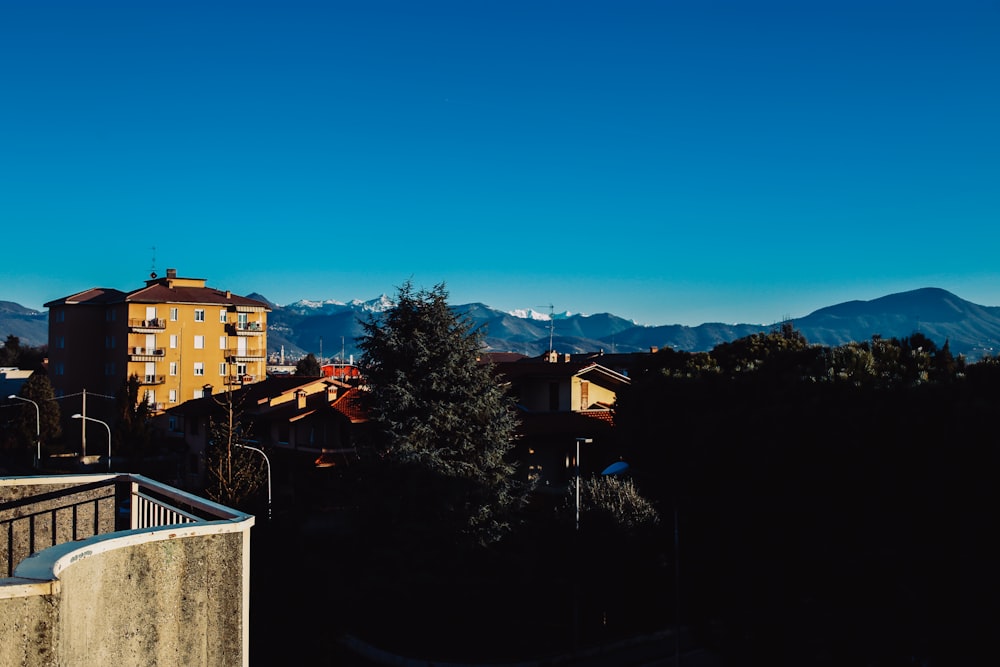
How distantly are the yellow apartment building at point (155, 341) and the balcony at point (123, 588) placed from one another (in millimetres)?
61712

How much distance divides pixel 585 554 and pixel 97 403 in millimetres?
56347

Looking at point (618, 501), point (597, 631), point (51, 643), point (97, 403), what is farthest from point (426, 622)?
point (97, 403)

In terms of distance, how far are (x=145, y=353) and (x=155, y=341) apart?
128 centimetres

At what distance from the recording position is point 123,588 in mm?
5422

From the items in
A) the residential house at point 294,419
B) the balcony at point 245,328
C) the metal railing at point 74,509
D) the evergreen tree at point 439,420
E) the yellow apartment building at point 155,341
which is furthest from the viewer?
the balcony at point 245,328

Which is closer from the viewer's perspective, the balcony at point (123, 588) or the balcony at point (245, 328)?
the balcony at point (123, 588)

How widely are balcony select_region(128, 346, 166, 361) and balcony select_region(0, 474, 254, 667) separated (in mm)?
65302

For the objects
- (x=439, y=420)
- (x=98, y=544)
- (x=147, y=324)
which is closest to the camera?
(x=98, y=544)

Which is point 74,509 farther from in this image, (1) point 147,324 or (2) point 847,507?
(1) point 147,324

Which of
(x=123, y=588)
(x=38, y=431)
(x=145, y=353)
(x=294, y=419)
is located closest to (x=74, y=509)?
(x=123, y=588)

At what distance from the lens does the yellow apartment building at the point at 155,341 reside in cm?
6888

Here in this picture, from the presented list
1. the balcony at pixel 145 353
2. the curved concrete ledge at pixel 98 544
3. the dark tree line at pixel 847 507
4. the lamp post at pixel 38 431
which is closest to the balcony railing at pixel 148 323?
the balcony at pixel 145 353

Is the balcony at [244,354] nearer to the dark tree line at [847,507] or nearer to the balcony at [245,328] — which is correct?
the balcony at [245,328]

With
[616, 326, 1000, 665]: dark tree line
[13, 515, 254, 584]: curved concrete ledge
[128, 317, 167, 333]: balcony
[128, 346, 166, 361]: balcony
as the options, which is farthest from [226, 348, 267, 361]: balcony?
[13, 515, 254, 584]: curved concrete ledge
